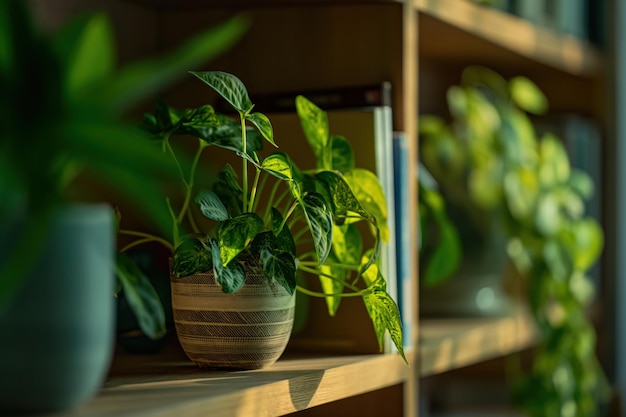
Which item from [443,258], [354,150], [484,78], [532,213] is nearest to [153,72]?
[354,150]

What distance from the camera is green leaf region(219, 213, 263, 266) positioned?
2.93 feet

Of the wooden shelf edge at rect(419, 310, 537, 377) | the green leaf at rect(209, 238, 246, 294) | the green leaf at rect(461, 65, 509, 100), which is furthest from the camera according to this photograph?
the green leaf at rect(461, 65, 509, 100)

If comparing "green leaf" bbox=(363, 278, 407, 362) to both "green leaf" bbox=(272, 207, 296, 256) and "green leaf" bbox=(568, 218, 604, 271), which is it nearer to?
"green leaf" bbox=(272, 207, 296, 256)

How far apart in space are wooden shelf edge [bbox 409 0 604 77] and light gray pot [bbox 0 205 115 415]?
0.71 m

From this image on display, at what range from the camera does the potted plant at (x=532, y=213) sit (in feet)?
5.34

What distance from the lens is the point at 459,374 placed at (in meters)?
2.05

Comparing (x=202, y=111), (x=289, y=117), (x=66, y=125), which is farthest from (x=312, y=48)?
(x=66, y=125)

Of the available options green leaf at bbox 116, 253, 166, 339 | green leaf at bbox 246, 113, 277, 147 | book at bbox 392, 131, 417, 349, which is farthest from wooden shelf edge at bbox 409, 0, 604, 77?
green leaf at bbox 116, 253, 166, 339

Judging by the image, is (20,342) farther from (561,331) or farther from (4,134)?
(561,331)

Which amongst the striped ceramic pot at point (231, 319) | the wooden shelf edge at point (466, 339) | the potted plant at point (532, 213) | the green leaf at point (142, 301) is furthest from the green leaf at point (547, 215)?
the green leaf at point (142, 301)

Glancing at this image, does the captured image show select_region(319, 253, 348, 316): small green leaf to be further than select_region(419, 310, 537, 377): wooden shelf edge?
No

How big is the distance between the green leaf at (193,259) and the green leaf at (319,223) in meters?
0.09

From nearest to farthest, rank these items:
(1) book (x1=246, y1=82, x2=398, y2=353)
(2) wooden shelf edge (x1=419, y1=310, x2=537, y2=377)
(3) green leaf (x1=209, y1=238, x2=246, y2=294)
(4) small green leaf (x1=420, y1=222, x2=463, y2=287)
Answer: (3) green leaf (x1=209, y1=238, x2=246, y2=294) < (1) book (x1=246, y1=82, x2=398, y2=353) < (2) wooden shelf edge (x1=419, y1=310, x2=537, y2=377) < (4) small green leaf (x1=420, y1=222, x2=463, y2=287)

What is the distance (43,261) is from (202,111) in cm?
33
